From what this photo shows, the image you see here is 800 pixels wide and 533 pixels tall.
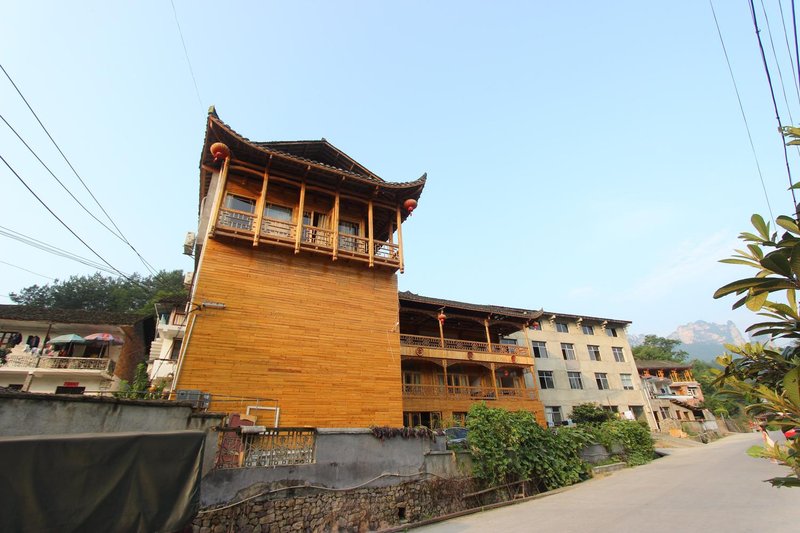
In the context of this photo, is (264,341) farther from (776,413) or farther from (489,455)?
(776,413)

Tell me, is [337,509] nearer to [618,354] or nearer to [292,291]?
[292,291]

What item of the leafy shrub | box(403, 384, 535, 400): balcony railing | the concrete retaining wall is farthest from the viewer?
box(403, 384, 535, 400): balcony railing

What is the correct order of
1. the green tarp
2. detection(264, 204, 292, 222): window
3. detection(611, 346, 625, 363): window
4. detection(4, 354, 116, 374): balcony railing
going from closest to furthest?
the green tarp < detection(264, 204, 292, 222): window < detection(4, 354, 116, 374): balcony railing < detection(611, 346, 625, 363): window

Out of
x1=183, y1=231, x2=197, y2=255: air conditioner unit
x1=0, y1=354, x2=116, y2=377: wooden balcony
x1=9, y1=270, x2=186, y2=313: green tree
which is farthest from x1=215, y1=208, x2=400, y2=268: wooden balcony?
x1=9, y1=270, x2=186, y2=313: green tree

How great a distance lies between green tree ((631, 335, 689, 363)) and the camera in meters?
61.7

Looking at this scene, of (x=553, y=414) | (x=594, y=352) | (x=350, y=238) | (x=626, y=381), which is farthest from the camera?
(x=594, y=352)

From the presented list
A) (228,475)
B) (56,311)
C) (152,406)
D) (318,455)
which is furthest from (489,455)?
(56,311)

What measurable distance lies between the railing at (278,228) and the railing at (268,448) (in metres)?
6.92

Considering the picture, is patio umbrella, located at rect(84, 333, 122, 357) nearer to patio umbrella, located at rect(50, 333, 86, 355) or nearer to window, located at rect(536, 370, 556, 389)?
patio umbrella, located at rect(50, 333, 86, 355)

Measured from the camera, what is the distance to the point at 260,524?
8438mm

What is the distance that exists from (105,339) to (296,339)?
17.6 m

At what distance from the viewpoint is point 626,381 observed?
3322 centimetres

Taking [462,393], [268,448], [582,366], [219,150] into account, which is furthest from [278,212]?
[582,366]

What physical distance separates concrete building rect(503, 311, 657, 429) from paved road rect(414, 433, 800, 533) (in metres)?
14.7
